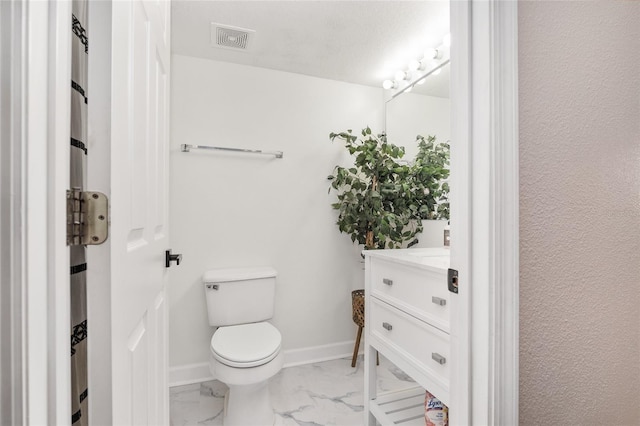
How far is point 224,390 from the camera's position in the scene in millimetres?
2076

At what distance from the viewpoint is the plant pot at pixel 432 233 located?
216 centimetres

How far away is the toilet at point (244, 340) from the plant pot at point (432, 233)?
1.03 metres

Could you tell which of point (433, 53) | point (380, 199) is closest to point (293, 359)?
point (380, 199)

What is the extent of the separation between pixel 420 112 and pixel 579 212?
5.29 feet

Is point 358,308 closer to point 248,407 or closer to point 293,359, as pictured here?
point 293,359

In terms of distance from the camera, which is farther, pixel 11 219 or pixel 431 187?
pixel 431 187

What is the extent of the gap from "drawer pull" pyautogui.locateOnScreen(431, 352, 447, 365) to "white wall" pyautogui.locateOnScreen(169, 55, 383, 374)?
1.34 m

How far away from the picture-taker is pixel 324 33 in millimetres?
1901

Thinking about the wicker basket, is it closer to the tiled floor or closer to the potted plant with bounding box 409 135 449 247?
the tiled floor

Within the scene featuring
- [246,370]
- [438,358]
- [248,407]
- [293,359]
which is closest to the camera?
[438,358]

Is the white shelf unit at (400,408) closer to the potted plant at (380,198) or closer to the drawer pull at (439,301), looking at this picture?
the drawer pull at (439,301)

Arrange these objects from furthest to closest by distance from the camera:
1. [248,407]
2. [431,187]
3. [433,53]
→ 1. [431,187]
2. [433,53]
3. [248,407]

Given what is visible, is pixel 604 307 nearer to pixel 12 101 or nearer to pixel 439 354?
pixel 439 354

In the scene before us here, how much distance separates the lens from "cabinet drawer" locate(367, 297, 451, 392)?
1198mm
